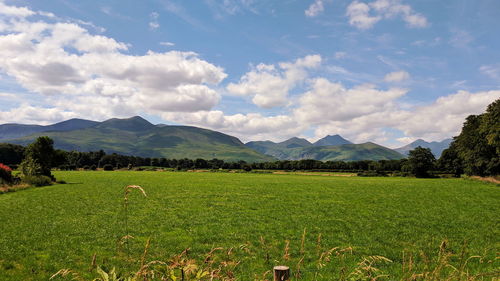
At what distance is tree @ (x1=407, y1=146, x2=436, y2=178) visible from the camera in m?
126

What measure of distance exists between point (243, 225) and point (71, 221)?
13.7 meters

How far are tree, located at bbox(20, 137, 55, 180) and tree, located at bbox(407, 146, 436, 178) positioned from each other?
132 meters

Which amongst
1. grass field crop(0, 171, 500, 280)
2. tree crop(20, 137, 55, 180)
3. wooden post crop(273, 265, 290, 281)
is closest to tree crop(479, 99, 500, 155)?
grass field crop(0, 171, 500, 280)

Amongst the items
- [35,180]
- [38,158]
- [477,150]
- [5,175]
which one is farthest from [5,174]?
[477,150]

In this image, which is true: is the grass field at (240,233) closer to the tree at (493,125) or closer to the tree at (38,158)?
the tree at (38,158)

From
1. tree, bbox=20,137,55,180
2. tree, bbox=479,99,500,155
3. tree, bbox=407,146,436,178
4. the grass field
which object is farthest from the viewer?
tree, bbox=407,146,436,178

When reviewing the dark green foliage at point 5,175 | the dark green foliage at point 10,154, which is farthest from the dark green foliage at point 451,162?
the dark green foliage at point 10,154

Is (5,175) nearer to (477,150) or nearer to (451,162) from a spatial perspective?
(477,150)

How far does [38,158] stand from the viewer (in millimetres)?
66812

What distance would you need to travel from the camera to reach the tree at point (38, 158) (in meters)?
60.5

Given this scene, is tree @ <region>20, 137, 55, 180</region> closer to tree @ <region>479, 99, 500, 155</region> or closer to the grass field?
the grass field

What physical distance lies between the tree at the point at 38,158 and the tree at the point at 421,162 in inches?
5178

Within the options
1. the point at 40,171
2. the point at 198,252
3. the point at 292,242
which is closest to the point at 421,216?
the point at 292,242

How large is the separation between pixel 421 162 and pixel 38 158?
137087 mm
